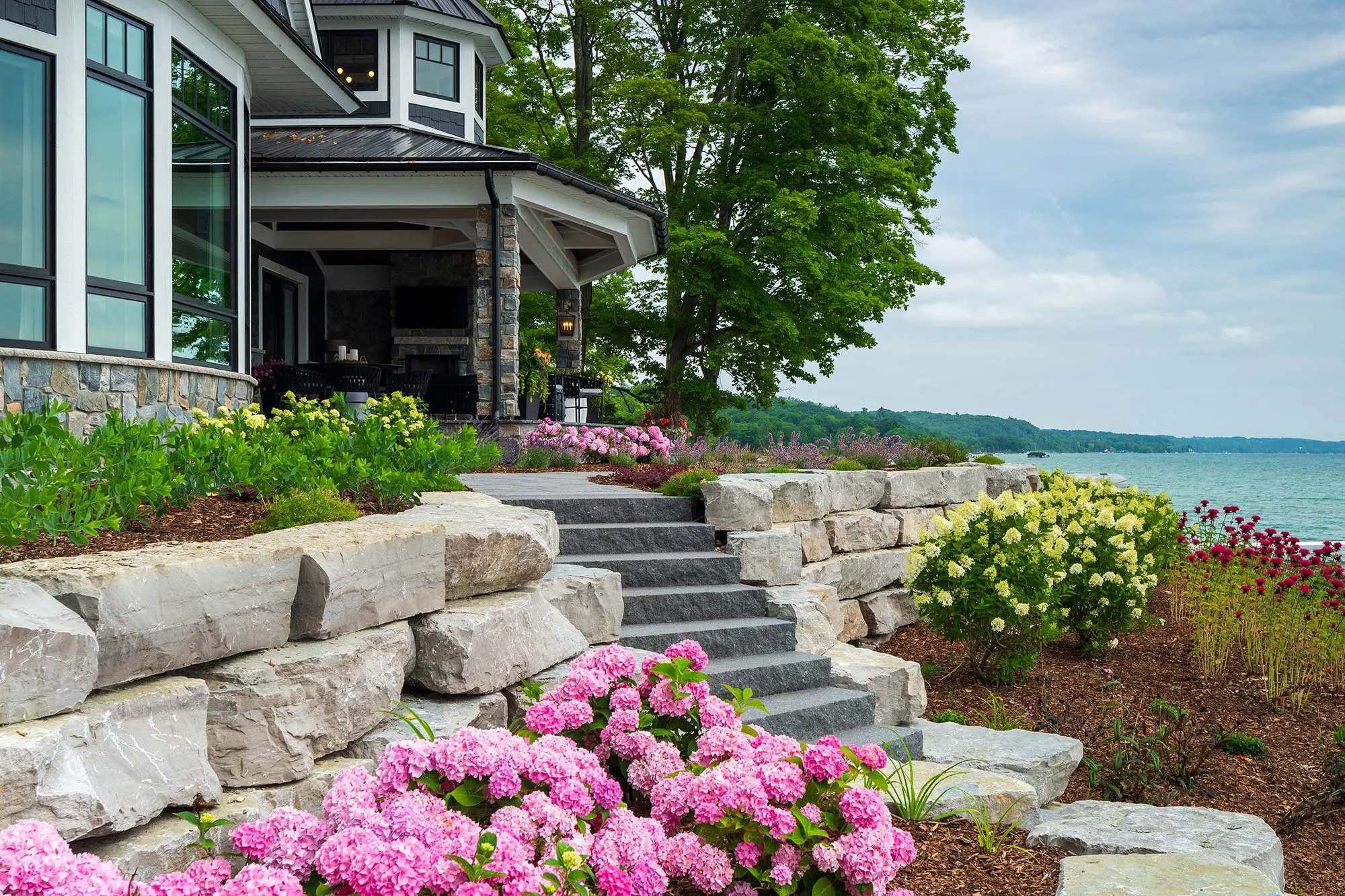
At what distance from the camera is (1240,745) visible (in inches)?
233

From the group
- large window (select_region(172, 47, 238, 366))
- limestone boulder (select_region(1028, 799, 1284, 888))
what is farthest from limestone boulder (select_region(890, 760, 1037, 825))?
large window (select_region(172, 47, 238, 366))

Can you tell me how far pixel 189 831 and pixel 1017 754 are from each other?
399cm

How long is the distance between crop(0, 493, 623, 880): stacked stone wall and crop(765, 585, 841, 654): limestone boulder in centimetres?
208

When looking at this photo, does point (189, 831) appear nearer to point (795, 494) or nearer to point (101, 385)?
point (101, 385)

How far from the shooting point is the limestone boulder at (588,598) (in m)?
4.79

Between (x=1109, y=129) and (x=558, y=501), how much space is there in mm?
7927

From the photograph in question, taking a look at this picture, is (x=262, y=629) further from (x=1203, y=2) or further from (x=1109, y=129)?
(x=1109, y=129)

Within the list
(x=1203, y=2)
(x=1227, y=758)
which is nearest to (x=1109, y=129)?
(x=1203, y=2)

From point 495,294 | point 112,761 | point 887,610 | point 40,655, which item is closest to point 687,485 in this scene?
point 887,610

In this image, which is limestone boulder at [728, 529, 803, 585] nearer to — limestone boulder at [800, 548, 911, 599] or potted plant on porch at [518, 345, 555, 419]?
limestone boulder at [800, 548, 911, 599]

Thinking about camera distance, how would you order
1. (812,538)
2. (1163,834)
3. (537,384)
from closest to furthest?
(1163,834) → (812,538) → (537,384)

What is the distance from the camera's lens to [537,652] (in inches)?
166

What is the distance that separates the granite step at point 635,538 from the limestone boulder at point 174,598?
2843 mm

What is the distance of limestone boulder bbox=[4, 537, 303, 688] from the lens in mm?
2646
